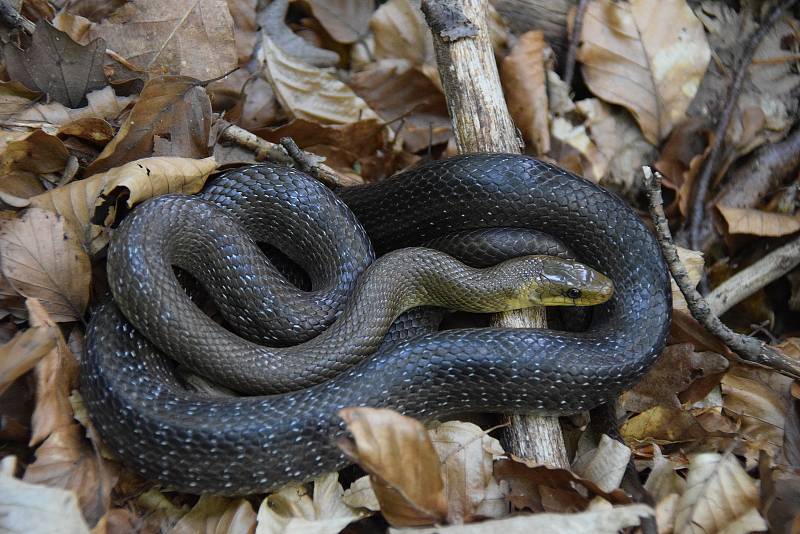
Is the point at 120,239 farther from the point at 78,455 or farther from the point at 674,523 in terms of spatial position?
the point at 674,523

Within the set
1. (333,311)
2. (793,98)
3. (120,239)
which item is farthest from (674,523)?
(793,98)

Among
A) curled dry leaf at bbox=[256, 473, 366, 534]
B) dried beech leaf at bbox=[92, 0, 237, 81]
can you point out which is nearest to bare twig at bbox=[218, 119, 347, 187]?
dried beech leaf at bbox=[92, 0, 237, 81]

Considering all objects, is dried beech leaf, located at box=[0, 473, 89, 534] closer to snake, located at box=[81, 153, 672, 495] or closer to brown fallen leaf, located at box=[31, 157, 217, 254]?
snake, located at box=[81, 153, 672, 495]

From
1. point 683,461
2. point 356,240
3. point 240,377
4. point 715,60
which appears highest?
point 715,60

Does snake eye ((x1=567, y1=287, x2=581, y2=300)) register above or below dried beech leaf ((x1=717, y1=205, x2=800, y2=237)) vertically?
below

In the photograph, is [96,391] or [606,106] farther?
[606,106]

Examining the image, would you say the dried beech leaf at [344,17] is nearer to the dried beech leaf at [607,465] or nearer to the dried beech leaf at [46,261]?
the dried beech leaf at [46,261]

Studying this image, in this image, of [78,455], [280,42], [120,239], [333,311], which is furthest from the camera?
[280,42]
